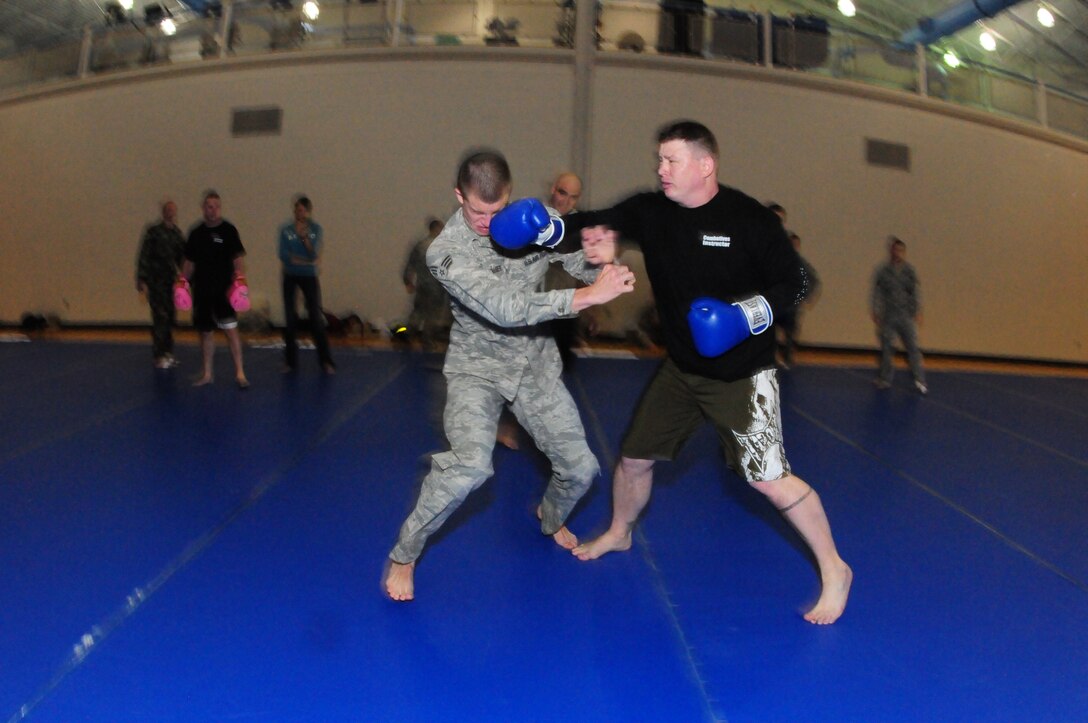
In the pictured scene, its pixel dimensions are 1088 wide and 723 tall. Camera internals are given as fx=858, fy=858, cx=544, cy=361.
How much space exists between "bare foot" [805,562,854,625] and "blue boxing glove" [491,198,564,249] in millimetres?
1468

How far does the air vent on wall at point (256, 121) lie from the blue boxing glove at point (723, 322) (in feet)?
35.1

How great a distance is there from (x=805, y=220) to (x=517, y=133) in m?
4.16

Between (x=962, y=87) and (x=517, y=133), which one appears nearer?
(x=517, y=133)

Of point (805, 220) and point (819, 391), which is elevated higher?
point (805, 220)

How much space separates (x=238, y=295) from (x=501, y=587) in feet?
14.7

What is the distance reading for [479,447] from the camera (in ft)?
9.28

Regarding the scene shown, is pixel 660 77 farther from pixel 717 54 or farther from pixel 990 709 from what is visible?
pixel 990 709

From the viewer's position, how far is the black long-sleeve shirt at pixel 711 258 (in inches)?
103

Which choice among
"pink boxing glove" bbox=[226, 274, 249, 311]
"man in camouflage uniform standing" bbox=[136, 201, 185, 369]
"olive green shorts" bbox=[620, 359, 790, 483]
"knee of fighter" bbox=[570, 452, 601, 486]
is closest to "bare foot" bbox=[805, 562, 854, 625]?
"olive green shorts" bbox=[620, 359, 790, 483]

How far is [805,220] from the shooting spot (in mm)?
11930

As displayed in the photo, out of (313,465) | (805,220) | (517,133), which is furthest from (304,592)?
(805,220)

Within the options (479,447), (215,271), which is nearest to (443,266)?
(479,447)

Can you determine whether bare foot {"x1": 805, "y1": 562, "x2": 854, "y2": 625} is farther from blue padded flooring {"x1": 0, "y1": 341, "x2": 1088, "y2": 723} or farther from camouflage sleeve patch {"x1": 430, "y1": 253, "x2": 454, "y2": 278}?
camouflage sleeve patch {"x1": 430, "y1": 253, "x2": 454, "y2": 278}

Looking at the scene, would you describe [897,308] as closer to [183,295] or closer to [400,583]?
[183,295]
